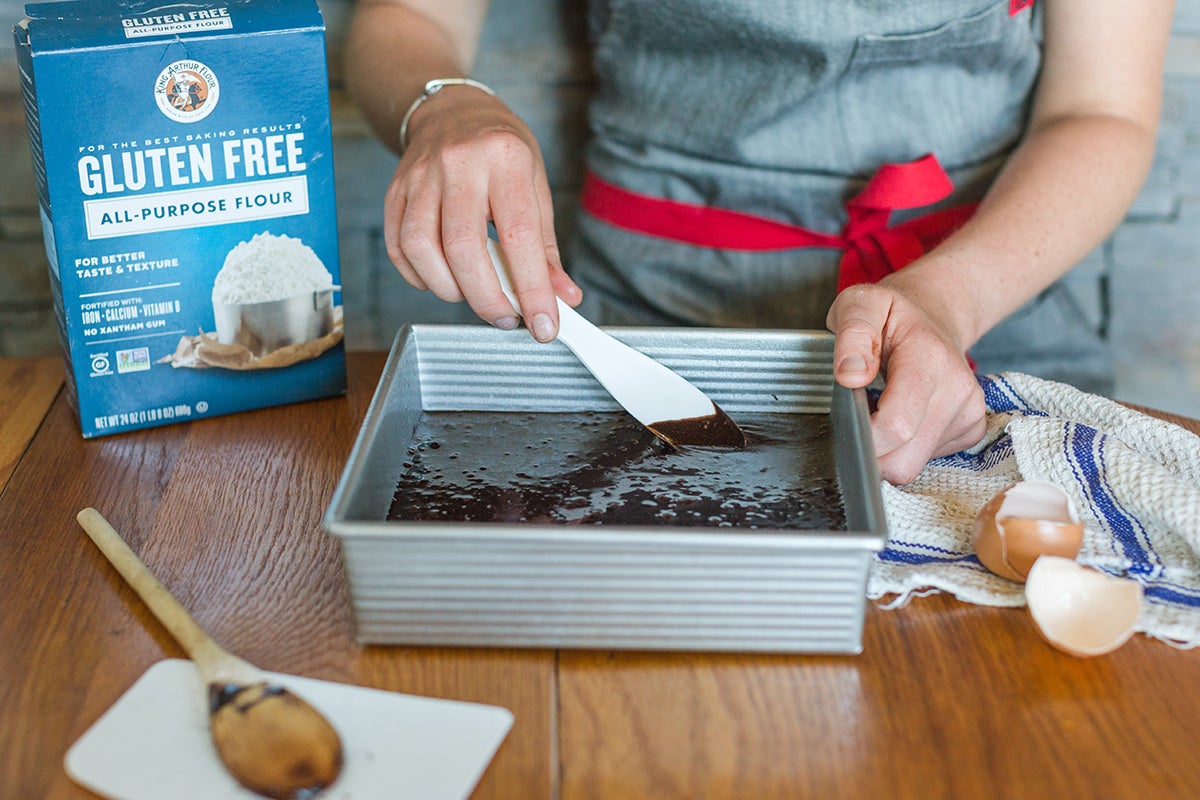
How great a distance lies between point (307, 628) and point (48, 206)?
0.40 meters

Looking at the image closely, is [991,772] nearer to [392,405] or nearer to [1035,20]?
[392,405]

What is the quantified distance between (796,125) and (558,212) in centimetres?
50

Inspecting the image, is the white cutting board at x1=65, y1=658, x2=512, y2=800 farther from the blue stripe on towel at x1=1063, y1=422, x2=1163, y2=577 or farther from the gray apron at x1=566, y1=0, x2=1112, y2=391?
the gray apron at x1=566, y1=0, x2=1112, y2=391

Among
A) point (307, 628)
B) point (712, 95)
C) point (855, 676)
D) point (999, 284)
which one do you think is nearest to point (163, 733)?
point (307, 628)

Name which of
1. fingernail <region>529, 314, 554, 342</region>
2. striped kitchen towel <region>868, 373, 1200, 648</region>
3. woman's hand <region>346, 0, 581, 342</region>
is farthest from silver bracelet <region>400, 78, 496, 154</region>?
striped kitchen towel <region>868, 373, 1200, 648</region>

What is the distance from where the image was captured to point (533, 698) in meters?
0.63

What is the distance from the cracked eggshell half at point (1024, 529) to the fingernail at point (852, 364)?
124 millimetres

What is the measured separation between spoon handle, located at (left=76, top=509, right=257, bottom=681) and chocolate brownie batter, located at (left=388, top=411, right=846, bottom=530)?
14cm

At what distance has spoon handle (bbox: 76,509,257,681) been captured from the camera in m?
0.62

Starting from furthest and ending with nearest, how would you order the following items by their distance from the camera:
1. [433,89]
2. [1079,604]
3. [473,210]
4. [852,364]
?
[433,89] → [473,210] → [852,364] → [1079,604]

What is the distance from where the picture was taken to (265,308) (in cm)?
93

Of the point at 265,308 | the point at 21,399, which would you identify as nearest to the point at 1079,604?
Result: the point at 265,308

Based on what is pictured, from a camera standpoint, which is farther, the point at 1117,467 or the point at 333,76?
the point at 333,76

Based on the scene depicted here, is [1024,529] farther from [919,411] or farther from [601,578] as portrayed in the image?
[601,578]
